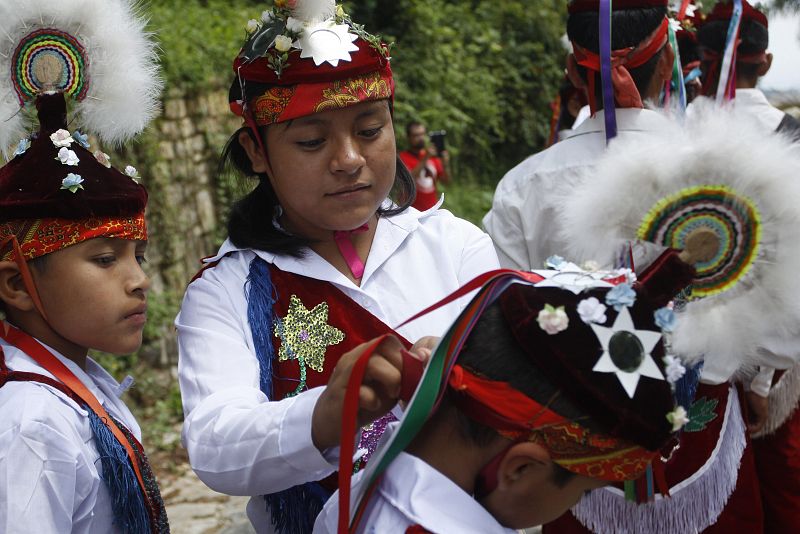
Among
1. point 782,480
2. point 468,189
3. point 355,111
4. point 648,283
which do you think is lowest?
point 468,189

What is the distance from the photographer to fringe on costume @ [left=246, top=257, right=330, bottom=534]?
6.48 ft

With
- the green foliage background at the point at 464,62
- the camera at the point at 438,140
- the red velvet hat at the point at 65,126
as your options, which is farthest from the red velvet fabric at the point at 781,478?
the camera at the point at 438,140

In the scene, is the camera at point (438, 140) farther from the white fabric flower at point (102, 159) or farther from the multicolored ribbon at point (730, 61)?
the white fabric flower at point (102, 159)

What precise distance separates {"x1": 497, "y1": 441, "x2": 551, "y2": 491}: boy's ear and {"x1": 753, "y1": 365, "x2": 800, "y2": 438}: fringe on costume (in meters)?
1.62

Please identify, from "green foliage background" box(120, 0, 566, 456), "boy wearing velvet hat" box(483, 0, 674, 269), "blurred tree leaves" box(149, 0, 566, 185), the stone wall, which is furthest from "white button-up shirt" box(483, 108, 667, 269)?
"blurred tree leaves" box(149, 0, 566, 185)

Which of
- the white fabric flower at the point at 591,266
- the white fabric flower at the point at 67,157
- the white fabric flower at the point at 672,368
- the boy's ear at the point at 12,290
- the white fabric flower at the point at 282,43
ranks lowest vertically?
the white fabric flower at the point at 672,368

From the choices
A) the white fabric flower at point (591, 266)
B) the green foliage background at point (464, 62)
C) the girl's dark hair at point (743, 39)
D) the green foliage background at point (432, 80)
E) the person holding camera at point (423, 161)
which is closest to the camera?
the white fabric flower at point (591, 266)

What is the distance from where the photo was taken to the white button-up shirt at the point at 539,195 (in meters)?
A: 2.59

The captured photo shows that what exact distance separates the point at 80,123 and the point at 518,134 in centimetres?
1298

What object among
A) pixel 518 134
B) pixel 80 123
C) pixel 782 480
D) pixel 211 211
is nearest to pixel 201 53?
pixel 211 211

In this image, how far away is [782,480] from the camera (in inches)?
108

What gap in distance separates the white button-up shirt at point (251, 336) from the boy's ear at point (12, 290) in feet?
1.16

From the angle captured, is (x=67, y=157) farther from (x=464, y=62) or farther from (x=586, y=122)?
(x=464, y=62)

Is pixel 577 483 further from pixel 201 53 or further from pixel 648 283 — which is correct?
pixel 201 53
